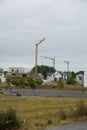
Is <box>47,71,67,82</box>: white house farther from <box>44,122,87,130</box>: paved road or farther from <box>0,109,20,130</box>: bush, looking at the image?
<box>0,109,20,130</box>: bush

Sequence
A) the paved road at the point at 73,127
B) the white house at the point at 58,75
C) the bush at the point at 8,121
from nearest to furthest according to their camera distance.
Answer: the bush at the point at 8,121 → the paved road at the point at 73,127 → the white house at the point at 58,75

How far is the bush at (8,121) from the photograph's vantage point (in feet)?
57.4

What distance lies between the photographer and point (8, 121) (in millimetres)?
17844

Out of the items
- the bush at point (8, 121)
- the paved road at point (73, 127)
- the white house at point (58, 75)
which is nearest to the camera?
the bush at point (8, 121)

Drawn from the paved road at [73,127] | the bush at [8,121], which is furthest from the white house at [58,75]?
the bush at [8,121]

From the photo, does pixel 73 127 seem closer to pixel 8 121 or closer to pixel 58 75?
pixel 8 121

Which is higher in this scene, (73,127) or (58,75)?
(58,75)

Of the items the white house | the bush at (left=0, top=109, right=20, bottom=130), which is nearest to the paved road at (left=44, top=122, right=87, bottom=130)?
the bush at (left=0, top=109, right=20, bottom=130)

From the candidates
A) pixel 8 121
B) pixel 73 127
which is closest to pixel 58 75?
pixel 73 127

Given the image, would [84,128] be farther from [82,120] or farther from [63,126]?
[82,120]

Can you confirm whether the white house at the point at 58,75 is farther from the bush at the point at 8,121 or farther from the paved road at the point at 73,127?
the bush at the point at 8,121

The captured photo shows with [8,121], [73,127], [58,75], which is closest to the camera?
[8,121]

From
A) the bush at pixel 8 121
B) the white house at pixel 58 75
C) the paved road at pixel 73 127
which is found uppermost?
the white house at pixel 58 75

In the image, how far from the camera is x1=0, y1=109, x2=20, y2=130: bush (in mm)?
17498
